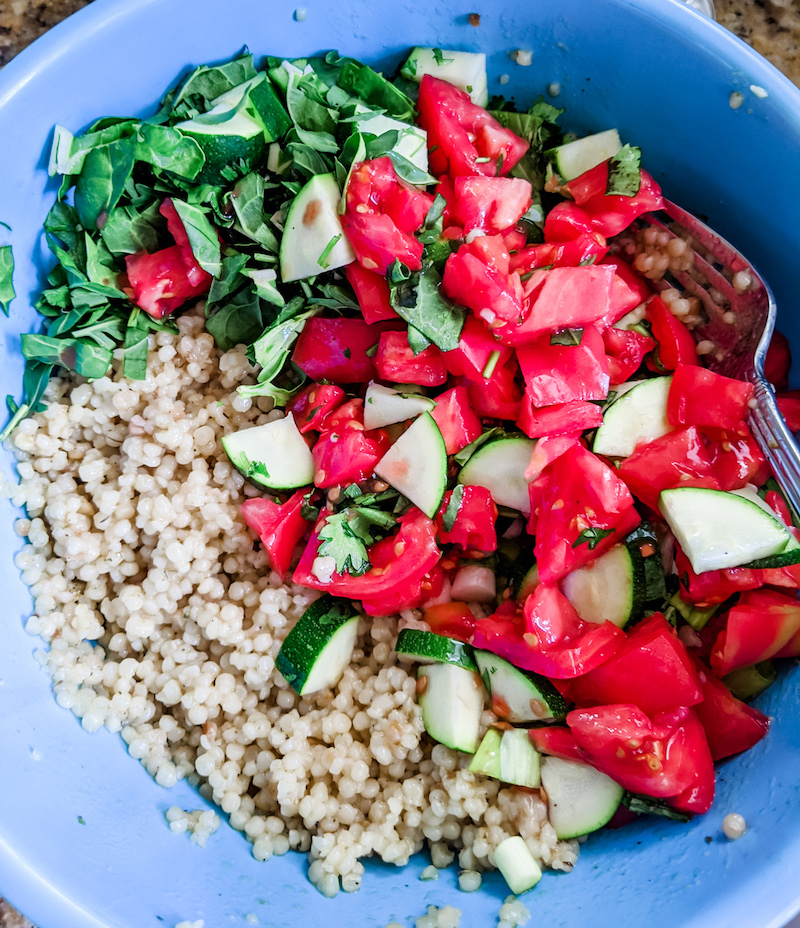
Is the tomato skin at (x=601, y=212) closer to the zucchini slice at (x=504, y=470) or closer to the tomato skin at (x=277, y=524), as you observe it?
the zucchini slice at (x=504, y=470)

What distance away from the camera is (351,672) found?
5.46ft

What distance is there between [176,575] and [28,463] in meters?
0.41

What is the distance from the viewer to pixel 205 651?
1.69 meters

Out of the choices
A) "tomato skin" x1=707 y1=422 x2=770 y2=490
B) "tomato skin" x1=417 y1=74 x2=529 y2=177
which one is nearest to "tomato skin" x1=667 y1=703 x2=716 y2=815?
"tomato skin" x1=707 y1=422 x2=770 y2=490

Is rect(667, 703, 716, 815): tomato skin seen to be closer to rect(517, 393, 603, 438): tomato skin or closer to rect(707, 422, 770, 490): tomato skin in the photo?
rect(707, 422, 770, 490): tomato skin

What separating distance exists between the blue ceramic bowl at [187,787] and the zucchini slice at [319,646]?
354 mm

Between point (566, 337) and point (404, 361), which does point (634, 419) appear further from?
point (404, 361)

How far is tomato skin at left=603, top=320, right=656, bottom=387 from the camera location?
1665 millimetres

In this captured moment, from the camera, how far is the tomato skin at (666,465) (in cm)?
158

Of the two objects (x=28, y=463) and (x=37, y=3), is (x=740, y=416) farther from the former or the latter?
(x=37, y=3)

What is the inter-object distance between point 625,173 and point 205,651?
1412 millimetres

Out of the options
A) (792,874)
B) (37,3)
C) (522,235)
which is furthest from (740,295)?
(37,3)

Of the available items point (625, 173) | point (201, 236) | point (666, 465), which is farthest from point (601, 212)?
point (201, 236)

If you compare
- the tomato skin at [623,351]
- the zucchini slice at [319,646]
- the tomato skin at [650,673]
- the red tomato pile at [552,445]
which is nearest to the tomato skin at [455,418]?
the red tomato pile at [552,445]
